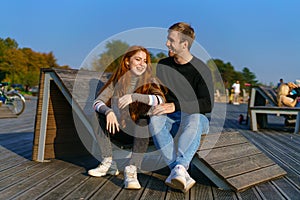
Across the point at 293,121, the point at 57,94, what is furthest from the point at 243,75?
the point at 57,94

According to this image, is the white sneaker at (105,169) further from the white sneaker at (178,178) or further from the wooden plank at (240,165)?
the wooden plank at (240,165)

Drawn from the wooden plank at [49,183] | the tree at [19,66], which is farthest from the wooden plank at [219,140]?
the tree at [19,66]

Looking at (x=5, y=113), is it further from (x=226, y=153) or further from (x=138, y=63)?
(x=226, y=153)

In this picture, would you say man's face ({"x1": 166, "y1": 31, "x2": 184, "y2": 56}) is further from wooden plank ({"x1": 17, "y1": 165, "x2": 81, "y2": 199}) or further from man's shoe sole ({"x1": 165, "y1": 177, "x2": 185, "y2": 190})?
wooden plank ({"x1": 17, "y1": 165, "x2": 81, "y2": 199})

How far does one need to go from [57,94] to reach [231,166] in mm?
1708

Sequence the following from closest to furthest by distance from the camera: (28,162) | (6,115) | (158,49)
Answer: (158,49) → (28,162) → (6,115)

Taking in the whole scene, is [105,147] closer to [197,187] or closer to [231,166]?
[197,187]

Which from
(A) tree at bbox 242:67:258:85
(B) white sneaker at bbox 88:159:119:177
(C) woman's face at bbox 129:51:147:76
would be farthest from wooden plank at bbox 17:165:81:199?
(A) tree at bbox 242:67:258:85

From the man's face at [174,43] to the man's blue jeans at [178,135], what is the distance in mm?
500

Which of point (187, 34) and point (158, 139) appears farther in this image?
point (187, 34)

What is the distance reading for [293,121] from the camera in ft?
22.7

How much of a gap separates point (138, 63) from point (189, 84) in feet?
1.38

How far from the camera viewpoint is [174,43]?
238cm

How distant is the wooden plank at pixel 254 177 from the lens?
2104 millimetres
